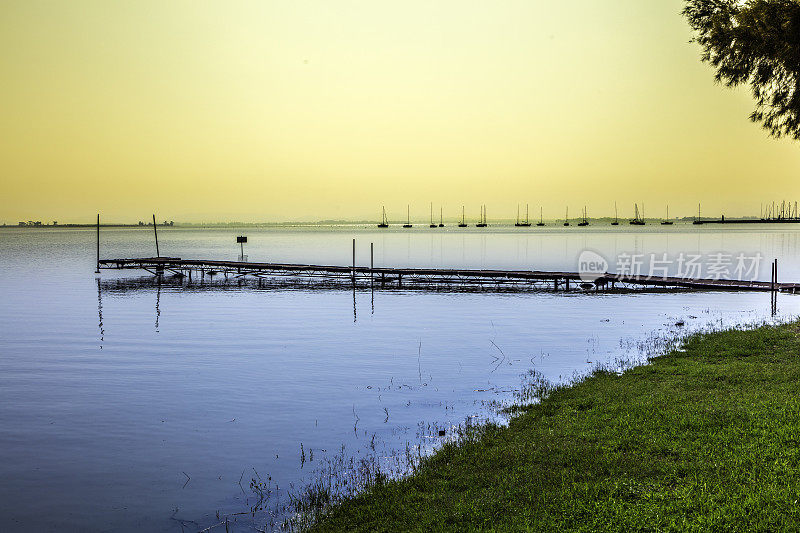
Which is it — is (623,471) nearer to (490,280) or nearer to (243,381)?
(243,381)

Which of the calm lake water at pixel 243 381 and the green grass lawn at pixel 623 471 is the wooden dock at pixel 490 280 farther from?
the green grass lawn at pixel 623 471

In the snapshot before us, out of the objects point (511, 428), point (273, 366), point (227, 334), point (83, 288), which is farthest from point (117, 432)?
point (83, 288)

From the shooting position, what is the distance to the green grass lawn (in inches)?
252

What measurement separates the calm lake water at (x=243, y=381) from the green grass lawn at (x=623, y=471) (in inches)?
80.3

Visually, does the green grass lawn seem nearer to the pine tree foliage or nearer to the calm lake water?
the calm lake water

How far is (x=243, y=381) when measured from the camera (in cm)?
1708

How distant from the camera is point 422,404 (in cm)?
1396

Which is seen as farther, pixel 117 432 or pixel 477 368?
pixel 477 368

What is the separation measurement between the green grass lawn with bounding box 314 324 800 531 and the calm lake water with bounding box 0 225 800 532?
2040 mm

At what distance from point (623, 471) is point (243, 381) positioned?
1219 centimetres

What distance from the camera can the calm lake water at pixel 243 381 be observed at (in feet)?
32.1

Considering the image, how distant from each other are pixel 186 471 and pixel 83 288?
44619 millimetres

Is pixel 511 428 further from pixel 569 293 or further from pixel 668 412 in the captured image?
pixel 569 293

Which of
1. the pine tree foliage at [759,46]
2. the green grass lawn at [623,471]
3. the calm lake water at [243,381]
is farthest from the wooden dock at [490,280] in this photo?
the green grass lawn at [623,471]
